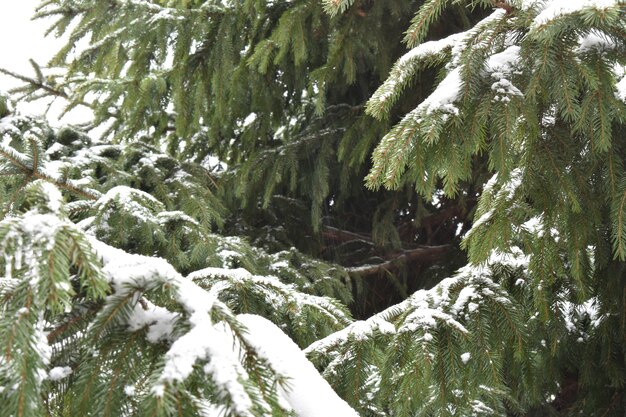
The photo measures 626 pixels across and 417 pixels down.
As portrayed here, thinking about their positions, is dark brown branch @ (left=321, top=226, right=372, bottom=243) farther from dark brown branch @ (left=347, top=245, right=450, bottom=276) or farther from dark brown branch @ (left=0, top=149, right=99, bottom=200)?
dark brown branch @ (left=0, top=149, right=99, bottom=200)

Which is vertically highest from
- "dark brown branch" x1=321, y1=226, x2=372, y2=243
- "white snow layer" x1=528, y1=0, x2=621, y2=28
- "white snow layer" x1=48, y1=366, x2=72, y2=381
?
"white snow layer" x1=528, y1=0, x2=621, y2=28

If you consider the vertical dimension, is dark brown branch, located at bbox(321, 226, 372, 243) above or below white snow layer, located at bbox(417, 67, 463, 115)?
below

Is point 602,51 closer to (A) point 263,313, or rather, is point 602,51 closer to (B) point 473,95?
(B) point 473,95

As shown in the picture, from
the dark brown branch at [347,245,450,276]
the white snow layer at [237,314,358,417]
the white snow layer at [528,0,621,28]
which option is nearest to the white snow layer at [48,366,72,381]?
the white snow layer at [237,314,358,417]

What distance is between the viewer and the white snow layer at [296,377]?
1.24m

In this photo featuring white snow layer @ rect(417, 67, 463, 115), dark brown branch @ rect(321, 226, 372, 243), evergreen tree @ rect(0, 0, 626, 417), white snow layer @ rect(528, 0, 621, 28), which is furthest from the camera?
dark brown branch @ rect(321, 226, 372, 243)

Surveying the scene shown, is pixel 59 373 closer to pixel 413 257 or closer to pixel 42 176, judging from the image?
pixel 42 176

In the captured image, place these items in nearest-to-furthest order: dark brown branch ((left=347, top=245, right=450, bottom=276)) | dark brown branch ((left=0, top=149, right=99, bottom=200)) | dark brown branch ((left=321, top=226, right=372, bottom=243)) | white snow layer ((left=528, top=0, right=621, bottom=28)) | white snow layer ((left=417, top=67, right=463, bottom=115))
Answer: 1. white snow layer ((left=528, top=0, right=621, bottom=28))
2. white snow layer ((left=417, top=67, right=463, bottom=115))
3. dark brown branch ((left=0, top=149, right=99, bottom=200))
4. dark brown branch ((left=347, top=245, right=450, bottom=276))
5. dark brown branch ((left=321, top=226, right=372, bottom=243))

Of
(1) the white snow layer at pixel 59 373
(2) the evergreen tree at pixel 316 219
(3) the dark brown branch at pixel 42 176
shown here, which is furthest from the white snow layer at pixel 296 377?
(3) the dark brown branch at pixel 42 176

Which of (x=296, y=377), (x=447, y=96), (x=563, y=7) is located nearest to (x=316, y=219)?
(x=447, y=96)

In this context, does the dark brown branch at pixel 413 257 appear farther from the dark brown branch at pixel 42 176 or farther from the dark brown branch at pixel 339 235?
the dark brown branch at pixel 42 176

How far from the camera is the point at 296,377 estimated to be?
1.28 metres

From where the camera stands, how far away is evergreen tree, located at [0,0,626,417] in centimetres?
119

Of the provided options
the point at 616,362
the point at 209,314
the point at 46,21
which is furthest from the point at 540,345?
the point at 46,21
